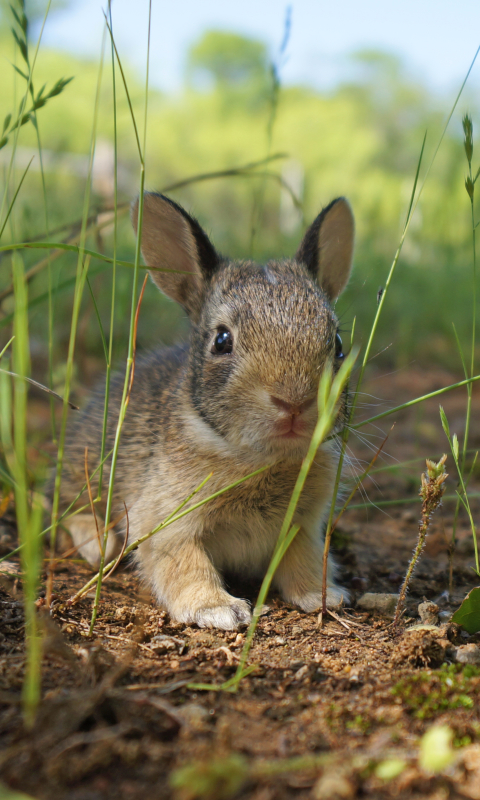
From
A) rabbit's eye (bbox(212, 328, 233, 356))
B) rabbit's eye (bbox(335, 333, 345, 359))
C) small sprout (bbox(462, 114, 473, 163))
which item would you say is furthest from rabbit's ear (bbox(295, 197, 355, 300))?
small sprout (bbox(462, 114, 473, 163))

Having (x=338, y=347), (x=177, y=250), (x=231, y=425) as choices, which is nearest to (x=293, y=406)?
(x=231, y=425)

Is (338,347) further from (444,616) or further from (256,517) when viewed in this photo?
(444,616)

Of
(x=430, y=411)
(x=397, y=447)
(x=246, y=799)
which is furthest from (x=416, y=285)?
(x=246, y=799)

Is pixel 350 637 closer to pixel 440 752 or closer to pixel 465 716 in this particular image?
pixel 465 716

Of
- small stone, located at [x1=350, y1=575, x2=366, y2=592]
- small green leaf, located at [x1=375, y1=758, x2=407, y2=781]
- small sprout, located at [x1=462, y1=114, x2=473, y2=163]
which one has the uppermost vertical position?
small sprout, located at [x1=462, y1=114, x2=473, y2=163]

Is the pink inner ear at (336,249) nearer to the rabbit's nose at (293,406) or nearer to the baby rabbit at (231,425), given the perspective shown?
the baby rabbit at (231,425)

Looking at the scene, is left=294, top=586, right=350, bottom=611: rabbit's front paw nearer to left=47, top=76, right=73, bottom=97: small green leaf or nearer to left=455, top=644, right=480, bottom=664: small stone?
left=455, top=644, right=480, bottom=664: small stone

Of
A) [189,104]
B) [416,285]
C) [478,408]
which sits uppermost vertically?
[189,104]
